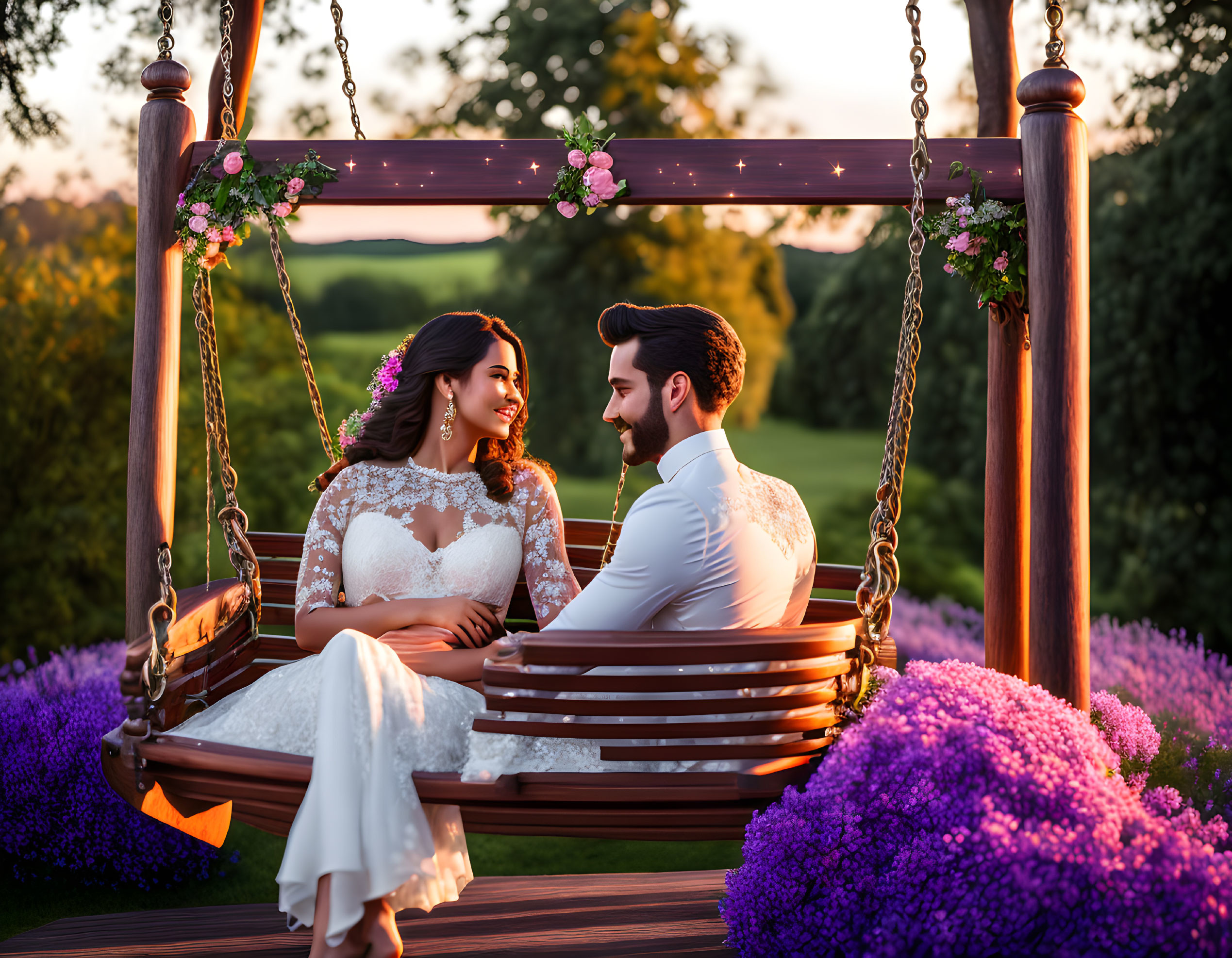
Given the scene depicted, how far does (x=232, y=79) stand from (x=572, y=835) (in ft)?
9.69

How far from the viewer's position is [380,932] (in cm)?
267

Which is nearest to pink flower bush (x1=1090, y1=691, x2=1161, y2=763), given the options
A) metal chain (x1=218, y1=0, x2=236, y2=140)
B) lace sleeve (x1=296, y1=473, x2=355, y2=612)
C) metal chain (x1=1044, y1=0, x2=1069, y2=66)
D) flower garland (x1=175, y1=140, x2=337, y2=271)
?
metal chain (x1=1044, y1=0, x2=1069, y2=66)

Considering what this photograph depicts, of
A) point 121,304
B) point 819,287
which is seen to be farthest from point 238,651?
point 819,287

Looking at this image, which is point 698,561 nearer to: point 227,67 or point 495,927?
point 495,927

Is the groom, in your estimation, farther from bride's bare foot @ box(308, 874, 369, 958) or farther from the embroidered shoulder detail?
bride's bare foot @ box(308, 874, 369, 958)

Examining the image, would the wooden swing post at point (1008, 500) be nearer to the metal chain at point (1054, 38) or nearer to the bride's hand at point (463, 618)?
the metal chain at point (1054, 38)

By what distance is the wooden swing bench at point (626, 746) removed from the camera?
2488 millimetres

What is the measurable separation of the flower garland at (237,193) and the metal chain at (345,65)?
53 cm

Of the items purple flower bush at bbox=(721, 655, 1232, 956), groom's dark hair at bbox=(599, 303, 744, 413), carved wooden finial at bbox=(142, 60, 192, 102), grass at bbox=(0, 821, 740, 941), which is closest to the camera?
purple flower bush at bbox=(721, 655, 1232, 956)

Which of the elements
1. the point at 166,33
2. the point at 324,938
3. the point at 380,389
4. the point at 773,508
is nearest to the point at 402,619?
the point at 380,389

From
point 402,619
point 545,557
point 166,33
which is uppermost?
point 166,33

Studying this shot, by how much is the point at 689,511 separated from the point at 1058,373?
132 cm

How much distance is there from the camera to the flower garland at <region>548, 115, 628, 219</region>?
3314 mm

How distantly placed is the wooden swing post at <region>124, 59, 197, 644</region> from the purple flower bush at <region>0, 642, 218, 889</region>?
1335 mm
